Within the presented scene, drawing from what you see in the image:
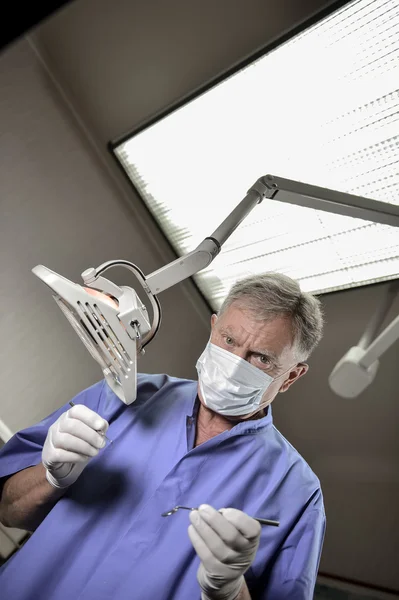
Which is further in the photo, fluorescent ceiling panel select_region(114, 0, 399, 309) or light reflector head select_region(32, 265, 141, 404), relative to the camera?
fluorescent ceiling panel select_region(114, 0, 399, 309)

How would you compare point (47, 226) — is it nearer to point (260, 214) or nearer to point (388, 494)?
point (260, 214)

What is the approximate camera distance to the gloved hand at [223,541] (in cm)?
75

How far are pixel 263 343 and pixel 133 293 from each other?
1.09ft

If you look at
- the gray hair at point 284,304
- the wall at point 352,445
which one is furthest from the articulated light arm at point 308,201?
the wall at point 352,445

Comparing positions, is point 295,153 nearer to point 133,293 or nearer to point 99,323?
point 133,293

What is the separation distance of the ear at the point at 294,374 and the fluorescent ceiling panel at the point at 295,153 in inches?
11.1

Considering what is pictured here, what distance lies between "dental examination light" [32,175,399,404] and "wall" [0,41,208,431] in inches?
10.1

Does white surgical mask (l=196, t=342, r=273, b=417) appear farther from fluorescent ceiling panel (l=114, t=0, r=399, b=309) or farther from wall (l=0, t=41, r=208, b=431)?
fluorescent ceiling panel (l=114, t=0, r=399, b=309)

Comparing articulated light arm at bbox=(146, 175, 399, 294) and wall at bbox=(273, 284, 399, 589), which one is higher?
articulated light arm at bbox=(146, 175, 399, 294)

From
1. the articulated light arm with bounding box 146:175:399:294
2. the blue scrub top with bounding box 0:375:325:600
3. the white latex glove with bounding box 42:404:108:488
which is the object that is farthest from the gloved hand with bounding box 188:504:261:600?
the articulated light arm with bounding box 146:175:399:294

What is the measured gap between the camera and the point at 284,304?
1.09 meters

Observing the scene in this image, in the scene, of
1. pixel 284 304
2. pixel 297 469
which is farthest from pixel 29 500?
pixel 284 304

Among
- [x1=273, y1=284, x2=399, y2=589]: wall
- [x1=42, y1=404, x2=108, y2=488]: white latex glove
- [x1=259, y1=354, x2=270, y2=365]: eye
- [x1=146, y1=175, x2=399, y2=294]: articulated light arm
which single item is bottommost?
[x1=273, y1=284, x2=399, y2=589]: wall

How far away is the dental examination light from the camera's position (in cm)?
83
